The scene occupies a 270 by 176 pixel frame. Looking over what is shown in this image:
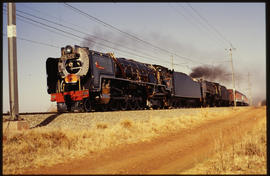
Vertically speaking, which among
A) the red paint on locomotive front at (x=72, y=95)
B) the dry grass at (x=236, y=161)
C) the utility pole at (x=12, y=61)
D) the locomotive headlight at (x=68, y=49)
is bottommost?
the dry grass at (x=236, y=161)

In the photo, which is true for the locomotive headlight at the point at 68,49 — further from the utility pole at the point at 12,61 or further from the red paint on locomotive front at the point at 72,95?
the utility pole at the point at 12,61

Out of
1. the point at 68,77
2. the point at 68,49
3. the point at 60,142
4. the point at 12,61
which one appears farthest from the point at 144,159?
the point at 68,49

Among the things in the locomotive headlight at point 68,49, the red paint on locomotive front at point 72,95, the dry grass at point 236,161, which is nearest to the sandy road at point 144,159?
the dry grass at point 236,161

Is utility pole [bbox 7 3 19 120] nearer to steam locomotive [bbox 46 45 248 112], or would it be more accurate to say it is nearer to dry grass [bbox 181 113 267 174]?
steam locomotive [bbox 46 45 248 112]

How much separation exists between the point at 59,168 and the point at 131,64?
1408cm

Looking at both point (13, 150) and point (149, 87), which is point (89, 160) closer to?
point (13, 150)

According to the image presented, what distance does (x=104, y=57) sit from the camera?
16.6 meters

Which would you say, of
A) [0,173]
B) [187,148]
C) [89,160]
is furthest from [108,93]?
[0,173]

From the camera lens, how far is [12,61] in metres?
9.99

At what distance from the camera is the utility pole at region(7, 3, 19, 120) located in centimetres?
982

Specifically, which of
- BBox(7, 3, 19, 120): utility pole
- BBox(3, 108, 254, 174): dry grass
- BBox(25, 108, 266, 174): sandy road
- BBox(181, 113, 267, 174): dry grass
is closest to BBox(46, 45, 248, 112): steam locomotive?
BBox(3, 108, 254, 174): dry grass

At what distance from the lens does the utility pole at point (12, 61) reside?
982 cm

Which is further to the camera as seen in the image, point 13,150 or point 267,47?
point 13,150

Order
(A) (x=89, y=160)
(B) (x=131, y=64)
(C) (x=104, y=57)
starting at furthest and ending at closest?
(B) (x=131, y=64)
(C) (x=104, y=57)
(A) (x=89, y=160)
